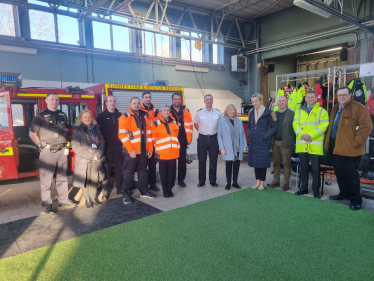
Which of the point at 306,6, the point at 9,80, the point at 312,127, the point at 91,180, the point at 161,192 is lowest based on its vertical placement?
the point at 161,192

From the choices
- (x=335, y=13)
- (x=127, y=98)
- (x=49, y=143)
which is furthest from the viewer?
(x=335, y=13)

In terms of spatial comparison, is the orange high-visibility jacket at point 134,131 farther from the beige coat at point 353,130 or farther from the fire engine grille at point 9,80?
the beige coat at point 353,130

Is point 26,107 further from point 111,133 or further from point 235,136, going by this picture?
point 235,136

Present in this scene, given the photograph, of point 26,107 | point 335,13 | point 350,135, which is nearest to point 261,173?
point 350,135

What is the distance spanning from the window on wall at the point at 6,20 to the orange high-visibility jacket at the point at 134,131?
5.78m

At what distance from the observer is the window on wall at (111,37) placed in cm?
927

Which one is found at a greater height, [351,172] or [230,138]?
[230,138]

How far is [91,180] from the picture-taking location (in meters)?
4.52

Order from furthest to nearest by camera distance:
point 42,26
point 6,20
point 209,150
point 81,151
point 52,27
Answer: point 52,27
point 42,26
point 6,20
point 209,150
point 81,151

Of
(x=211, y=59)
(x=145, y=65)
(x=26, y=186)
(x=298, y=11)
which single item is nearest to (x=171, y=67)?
(x=145, y=65)

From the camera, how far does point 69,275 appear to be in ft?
8.46

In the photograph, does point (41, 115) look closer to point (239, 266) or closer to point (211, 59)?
point (239, 266)

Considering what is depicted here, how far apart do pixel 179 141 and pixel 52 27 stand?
6.18 meters

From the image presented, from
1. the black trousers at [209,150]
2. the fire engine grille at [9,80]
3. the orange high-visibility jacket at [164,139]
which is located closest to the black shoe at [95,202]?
the orange high-visibility jacket at [164,139]
